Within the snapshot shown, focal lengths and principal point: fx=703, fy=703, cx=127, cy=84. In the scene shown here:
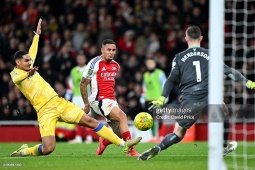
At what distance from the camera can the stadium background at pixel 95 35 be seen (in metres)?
18.5

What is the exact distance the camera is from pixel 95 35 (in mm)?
20062

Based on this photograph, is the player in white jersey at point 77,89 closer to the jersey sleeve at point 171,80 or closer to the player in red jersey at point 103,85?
the player in red jersey at point 103,85

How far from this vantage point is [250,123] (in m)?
17.0

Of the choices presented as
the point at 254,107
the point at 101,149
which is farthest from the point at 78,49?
the point at 101,149

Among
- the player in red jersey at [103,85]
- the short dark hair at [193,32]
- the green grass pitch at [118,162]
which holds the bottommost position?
the green grass pitch at [118,162]

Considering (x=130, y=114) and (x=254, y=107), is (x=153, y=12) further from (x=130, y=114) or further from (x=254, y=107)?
(x=254, y=107)

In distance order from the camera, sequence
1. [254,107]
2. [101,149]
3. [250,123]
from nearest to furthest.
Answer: [101,149] < [254,107] < [250,123]

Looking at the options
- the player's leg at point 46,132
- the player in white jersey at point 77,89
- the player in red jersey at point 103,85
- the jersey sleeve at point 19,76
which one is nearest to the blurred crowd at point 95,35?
the player in white jersey at point 77,89

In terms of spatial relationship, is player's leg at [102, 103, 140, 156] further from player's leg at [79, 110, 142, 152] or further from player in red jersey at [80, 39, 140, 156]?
player's leg at [79, 110, 142, 152]

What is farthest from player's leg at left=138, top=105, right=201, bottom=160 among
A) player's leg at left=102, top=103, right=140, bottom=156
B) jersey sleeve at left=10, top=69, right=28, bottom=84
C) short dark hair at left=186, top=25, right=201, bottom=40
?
jersey sleeve at left=10, top=69, right=28, bottom=84

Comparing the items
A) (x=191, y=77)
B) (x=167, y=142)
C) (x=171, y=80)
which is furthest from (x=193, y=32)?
(x=167, y=142)

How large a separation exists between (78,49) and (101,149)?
27.9 ft

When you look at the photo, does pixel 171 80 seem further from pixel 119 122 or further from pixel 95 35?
pixel 95 35

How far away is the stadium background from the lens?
18547mm
